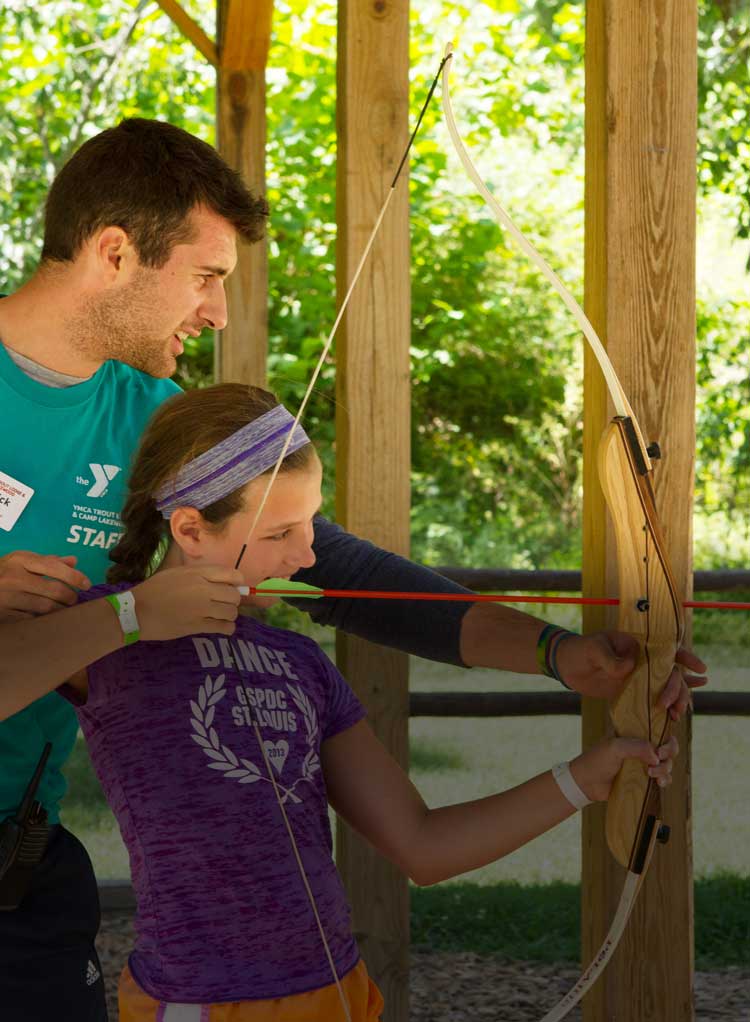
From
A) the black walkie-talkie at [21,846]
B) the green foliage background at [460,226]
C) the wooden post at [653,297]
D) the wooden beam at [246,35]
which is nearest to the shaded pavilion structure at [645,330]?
the wooden post at [653,297]

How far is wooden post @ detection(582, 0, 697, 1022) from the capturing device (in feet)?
6.31

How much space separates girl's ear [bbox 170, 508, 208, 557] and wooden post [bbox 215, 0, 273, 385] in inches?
89.5

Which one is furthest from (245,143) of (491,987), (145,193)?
(491,987)

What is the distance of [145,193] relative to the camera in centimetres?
198

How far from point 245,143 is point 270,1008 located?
301 centimetres

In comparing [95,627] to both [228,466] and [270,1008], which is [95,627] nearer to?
[228,466]

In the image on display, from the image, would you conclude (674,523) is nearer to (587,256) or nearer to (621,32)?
(587,256)

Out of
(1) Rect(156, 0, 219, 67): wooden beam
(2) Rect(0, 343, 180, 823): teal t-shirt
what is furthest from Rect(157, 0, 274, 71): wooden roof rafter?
(2) Rect(0, 343, 180, 823): teal t-shirt

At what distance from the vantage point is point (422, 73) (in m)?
12.0

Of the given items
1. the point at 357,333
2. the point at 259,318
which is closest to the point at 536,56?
the point at 259,318

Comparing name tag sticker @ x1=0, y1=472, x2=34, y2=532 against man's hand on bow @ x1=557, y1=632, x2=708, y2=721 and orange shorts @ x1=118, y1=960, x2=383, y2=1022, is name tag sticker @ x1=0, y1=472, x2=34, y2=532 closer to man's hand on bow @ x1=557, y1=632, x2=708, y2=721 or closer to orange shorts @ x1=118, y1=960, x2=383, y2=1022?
orange shorts @ x1=118, y1=960, x2=383, y2=1022

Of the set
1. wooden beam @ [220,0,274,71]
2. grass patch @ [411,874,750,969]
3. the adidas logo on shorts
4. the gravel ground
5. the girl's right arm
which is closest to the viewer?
the girl's right arm

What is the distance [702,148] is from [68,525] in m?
8.66

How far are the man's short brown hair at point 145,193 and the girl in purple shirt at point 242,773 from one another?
0.31 m
